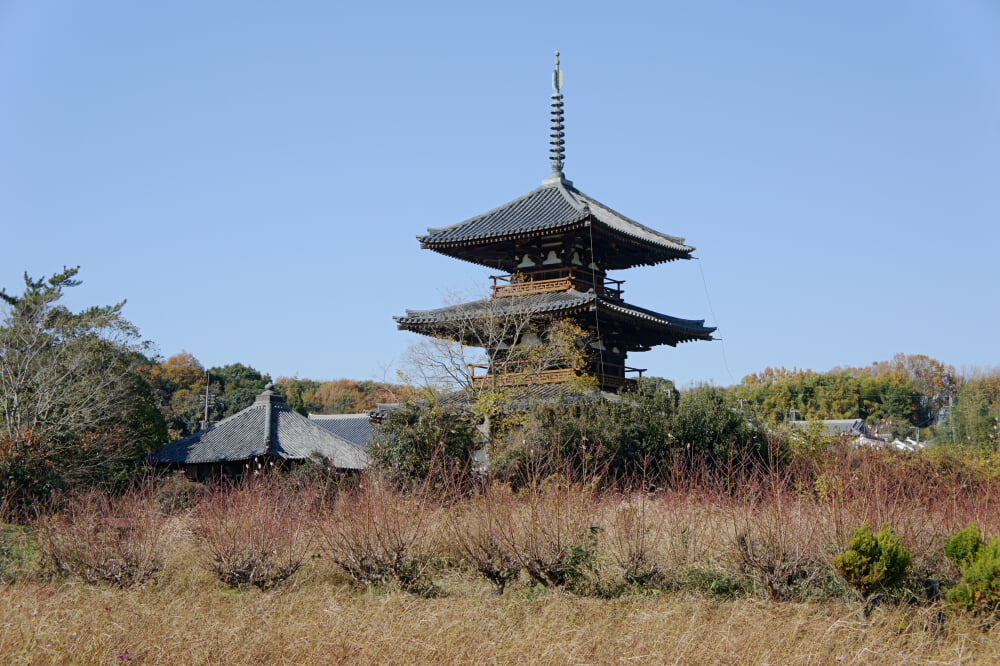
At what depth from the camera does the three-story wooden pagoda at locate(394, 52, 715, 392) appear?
72.5 feet

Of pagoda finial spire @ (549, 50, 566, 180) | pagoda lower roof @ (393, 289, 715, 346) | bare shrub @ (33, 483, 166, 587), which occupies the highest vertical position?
pagoda finial spire @ (549, 50, 566, 180)

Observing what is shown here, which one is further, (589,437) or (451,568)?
(589,437)

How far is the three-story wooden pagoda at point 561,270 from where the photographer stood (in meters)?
22.1

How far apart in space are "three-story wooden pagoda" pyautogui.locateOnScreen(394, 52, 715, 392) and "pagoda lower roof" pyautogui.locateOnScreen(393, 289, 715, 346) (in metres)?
0.03

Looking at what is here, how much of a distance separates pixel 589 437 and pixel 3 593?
1034 centimetres

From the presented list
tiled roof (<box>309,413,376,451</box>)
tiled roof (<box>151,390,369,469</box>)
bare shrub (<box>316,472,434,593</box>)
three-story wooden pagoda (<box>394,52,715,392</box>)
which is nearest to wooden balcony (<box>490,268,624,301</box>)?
three-story wooden pagoda (<box>394,52,715,392</box>)

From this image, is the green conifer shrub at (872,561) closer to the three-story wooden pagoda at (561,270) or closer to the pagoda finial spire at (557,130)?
the three-story wooden pagoda at (561,270)

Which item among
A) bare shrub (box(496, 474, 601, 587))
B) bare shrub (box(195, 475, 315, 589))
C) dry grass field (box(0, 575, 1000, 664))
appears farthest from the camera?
bare shrub (box(195, 475, 315, 589))

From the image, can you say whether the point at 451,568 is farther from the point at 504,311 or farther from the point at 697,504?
the point at 504,311

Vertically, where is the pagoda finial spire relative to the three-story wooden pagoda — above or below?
above

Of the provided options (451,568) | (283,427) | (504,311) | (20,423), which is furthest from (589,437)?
(20,423)

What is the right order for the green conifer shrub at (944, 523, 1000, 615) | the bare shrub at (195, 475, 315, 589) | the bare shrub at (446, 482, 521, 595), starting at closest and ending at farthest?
the green conifer shrub at (944, 523, 1000, 615), the bare shrub at (446, 482, 521, 595), the bare shrub at (195, 475, 315, 589)

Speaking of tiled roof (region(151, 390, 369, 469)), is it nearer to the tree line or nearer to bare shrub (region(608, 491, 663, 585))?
the tree line

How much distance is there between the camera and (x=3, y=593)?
10156 mm
